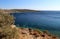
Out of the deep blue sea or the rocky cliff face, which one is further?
the deep blue sea

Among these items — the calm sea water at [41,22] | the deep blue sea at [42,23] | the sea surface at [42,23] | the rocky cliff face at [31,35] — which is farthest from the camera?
the calm sea water at [41,22]

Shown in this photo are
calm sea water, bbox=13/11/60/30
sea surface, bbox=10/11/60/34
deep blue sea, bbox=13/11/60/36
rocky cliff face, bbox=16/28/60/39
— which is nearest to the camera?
rocky cliff face, bbox=16/28/60/39

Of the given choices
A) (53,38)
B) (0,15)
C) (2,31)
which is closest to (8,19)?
(0,15)

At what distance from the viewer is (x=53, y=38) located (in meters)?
19.9

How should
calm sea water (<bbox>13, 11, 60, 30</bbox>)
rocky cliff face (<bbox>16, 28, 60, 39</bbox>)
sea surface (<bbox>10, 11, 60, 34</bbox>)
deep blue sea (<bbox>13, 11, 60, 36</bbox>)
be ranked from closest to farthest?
rocky cliff face (<bbox>16, 28, 60, 39</bbox>) < sea surface (<bbox>10, 11, 60, 34</bbox>) < deep blue sea (<bbox>13, 11, 60, 36</bbox>) < calm sea water (<bbox>13, 11, 60, 30</bbox>)

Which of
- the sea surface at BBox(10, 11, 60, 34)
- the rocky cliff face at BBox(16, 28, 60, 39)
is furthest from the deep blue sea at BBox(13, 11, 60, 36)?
the rocky cliff face at BBox(16, 28, 60, 39)

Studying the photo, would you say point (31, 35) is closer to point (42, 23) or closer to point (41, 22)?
point (42, 23)

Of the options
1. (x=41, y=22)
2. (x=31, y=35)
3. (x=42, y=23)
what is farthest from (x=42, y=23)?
(x=31, y=35)

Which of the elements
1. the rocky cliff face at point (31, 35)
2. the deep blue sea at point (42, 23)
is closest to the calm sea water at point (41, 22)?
the deep blue sea at point (42, 23)

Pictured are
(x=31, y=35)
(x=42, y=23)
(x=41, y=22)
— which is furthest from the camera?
(x=41, y=22)

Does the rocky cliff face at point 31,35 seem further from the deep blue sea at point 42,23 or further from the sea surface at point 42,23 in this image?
the deep blue sea at point 42,23

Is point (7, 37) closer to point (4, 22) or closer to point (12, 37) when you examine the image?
point (12, 37)

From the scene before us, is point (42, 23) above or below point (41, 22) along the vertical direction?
above

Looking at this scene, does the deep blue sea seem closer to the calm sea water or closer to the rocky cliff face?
the calm sea water
